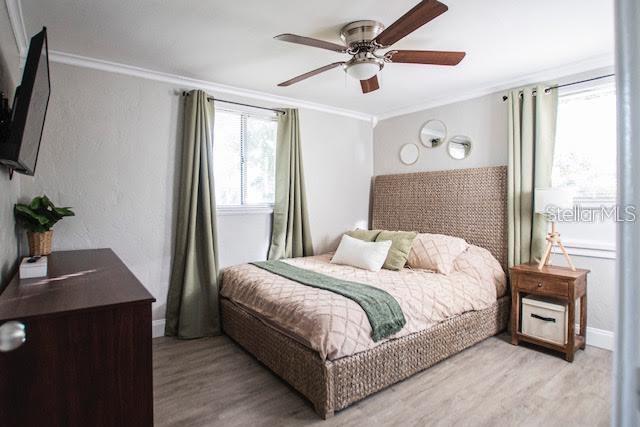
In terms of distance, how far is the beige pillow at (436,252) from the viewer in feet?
10.7

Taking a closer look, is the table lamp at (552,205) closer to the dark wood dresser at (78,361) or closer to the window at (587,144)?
the window at (587,144)

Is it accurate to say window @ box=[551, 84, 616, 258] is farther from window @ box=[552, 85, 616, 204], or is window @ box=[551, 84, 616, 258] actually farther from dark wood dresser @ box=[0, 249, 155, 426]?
dark wood dresser @ box=[0, 249, 155, 426]

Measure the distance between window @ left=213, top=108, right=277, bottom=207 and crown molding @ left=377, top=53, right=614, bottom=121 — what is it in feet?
5.80

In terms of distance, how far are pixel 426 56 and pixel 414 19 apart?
527 millimetres

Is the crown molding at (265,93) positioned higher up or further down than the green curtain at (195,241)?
higher up

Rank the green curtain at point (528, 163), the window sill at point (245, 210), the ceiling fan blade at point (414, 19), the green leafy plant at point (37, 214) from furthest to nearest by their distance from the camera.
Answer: the window sill at point (245, 210) → the green curtain at point (528, 163) → the green leafy plant at point (37, 214) → the ceiling fan blade at point (414, 19)

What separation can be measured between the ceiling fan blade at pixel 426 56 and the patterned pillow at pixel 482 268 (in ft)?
5.96

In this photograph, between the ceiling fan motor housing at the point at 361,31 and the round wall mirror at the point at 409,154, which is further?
the round wall mirror at the point at 409,154

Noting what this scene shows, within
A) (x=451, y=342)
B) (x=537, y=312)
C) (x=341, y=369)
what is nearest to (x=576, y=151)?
(x=537, y=312)

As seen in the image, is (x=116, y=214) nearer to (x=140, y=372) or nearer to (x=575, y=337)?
(x=140, y=372)

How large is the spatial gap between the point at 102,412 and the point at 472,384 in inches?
87.0

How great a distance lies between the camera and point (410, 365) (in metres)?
2.46

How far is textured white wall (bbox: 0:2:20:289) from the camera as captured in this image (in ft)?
5.82

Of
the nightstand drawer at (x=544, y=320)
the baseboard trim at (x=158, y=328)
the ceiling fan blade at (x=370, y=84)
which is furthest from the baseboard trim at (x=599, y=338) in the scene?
the baseboard trim at (x=158, y=328)
